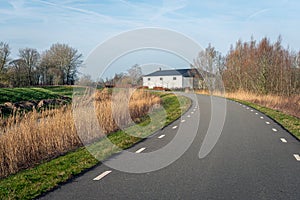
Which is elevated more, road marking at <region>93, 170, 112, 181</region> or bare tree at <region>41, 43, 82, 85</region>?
bare tree at <region>41, 43, 82, 85</region>

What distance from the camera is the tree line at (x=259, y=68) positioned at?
3469 cm

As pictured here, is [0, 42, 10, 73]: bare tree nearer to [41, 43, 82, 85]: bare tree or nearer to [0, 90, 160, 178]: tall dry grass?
[41, 43, 82, 85]: bare tree

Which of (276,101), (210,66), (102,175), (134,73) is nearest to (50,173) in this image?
(102,175)

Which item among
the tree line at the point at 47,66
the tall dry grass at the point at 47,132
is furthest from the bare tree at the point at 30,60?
the tall dry grass at the point at 47,132

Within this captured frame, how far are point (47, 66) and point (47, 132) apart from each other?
208 ft

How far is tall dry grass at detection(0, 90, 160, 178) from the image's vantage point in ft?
26.2

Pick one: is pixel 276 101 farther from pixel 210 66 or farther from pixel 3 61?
pixel 3 61

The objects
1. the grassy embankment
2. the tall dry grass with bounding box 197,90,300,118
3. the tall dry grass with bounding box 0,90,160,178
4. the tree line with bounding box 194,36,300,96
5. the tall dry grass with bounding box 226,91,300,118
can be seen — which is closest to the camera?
the tall dry grass with bounding box 0,90,160,178

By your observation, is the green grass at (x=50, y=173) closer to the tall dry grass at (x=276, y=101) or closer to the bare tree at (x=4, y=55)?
the tall dry grass at (x=276, y=101)

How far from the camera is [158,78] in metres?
115

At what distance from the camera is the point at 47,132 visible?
948 cm

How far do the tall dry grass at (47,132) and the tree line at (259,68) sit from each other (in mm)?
26036

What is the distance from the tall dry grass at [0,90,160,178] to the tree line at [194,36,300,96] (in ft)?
85.4

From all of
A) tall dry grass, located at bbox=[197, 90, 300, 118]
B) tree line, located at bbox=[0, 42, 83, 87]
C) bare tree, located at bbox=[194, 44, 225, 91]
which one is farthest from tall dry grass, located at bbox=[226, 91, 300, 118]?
tree line, located at bbox=[0, 42, 83, 87]
